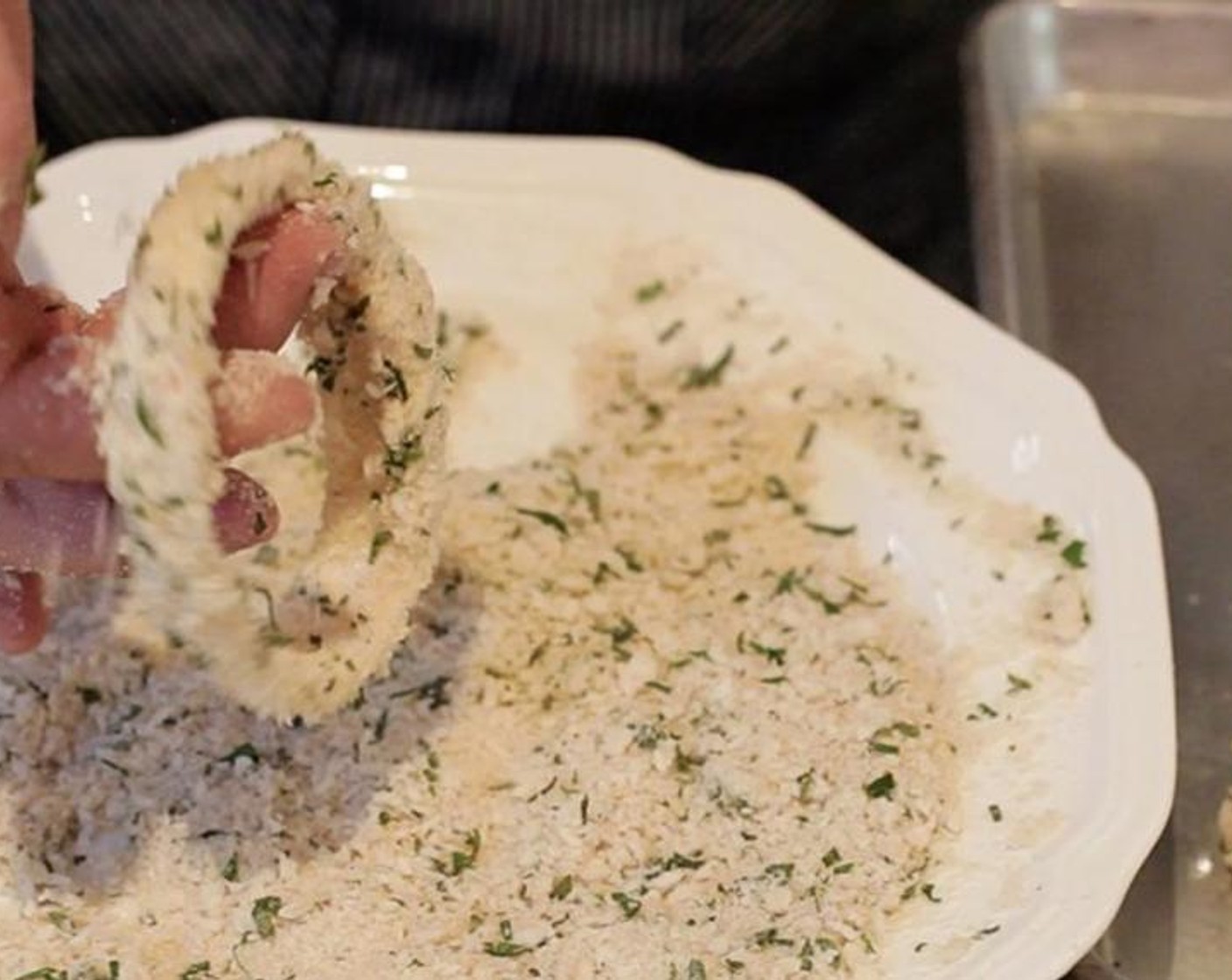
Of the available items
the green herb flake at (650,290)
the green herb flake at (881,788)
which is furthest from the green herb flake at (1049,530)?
the green herb flake at (650,290)

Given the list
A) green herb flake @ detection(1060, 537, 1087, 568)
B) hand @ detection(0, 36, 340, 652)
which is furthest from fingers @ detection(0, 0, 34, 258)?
green herb flake @ detection(1060, 537, 1087, 568)

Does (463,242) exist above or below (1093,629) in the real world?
above

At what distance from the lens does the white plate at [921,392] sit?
37.7 inches

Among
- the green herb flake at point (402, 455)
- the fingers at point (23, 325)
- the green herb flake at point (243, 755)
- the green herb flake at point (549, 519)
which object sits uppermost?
the fingers at point (23, 325)

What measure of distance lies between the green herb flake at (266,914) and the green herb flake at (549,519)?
0.90 ft

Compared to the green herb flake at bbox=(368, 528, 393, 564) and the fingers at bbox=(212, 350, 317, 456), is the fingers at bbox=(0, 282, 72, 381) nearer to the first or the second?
the fingers at bbox=(212, 350, 317, 456)

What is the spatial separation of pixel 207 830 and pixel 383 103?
63 centimetres

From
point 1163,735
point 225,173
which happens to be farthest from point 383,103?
point 1163,735

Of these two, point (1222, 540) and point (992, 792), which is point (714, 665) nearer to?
point (992, 792)

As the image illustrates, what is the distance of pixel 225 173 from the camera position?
0.84m

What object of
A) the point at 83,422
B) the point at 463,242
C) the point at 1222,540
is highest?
the point at 83,422

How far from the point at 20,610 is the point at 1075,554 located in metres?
0.55

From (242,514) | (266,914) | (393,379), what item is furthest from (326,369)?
(266,914)

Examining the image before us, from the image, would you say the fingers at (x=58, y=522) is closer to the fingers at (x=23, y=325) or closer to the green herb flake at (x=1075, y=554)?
the fingers at (x=23, y=325)
